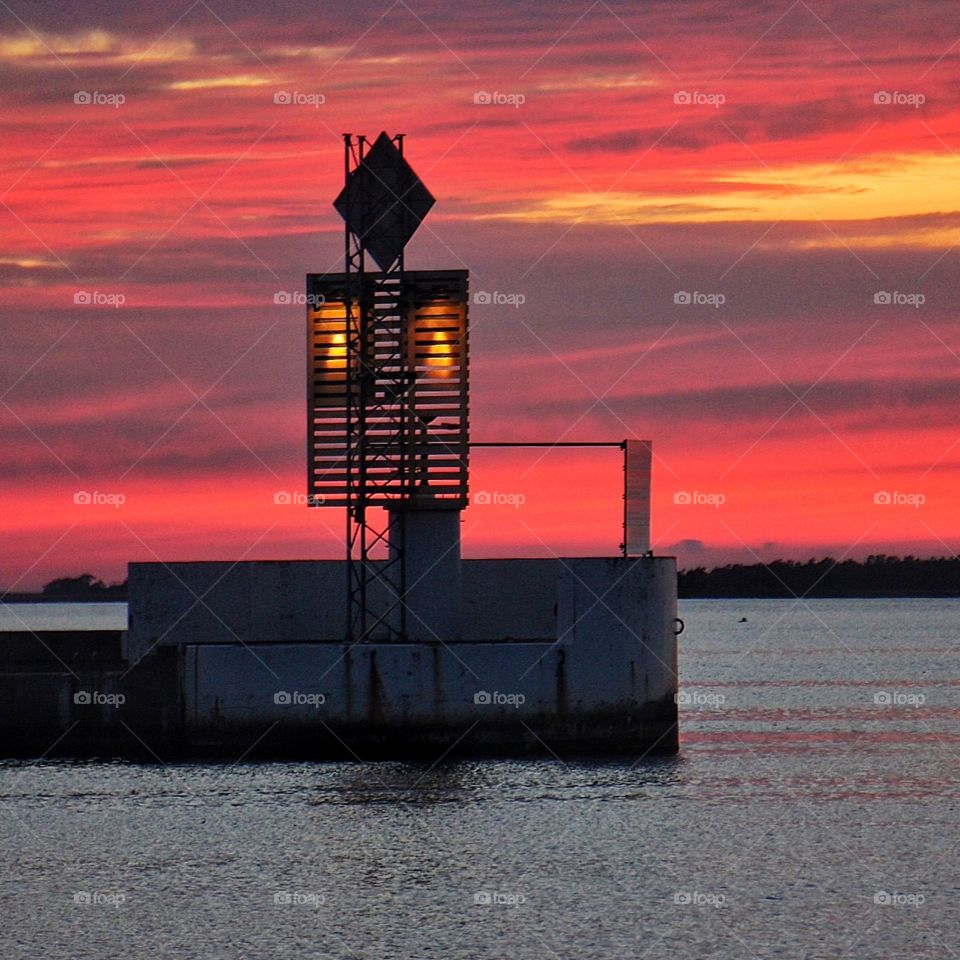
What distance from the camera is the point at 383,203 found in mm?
41344

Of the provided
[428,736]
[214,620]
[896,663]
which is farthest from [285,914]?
[896,663]

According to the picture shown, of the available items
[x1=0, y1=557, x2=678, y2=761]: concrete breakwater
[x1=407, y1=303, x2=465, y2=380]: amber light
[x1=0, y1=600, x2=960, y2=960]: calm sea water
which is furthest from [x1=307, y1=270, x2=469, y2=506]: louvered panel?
[x1=0, y1=600, x2=960, y2=960]: calm sea water

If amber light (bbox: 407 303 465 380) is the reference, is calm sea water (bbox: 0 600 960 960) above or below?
below

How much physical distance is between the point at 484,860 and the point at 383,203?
16.9 metres

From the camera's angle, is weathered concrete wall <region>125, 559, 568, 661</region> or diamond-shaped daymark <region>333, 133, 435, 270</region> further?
weathered concrete wall <region>125, 559, 568, 661</region>

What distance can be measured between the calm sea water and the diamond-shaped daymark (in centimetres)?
1271

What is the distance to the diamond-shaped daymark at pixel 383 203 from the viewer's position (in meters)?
41.3

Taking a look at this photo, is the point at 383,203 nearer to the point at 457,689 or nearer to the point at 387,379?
the point at 387,379

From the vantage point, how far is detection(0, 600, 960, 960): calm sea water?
26.2 metres

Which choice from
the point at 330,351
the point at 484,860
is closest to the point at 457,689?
the point at 484,860

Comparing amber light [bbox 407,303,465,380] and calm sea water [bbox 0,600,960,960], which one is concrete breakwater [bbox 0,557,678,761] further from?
amber light [bbox 407,303,465,380]

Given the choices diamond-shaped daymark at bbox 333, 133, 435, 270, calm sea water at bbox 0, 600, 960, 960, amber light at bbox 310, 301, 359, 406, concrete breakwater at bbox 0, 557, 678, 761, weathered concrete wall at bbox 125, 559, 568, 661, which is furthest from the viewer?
weathered concrete wall at bbox 125, 559, 568, 661

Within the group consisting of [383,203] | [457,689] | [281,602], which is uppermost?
[383,203]

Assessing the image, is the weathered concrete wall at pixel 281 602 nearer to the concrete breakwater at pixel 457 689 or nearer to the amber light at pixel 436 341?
the concrete breakwater at pixel 457 689
